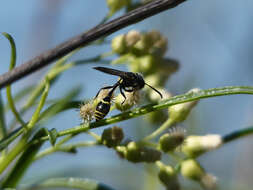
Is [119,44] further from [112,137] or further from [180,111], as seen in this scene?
[112,137]

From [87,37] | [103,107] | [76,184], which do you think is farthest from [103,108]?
[87,37]

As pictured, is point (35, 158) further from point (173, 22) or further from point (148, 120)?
point (173, 22)

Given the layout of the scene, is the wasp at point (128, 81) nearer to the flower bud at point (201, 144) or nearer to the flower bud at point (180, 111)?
the flower bud at point (180, 111)

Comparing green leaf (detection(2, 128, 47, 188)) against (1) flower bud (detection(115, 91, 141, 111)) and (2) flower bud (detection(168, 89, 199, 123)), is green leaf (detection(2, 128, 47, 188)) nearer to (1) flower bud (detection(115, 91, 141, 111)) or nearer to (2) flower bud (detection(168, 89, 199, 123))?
(1) flower bud (detection(115, 91, 141, 111))

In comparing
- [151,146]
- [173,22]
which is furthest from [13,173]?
[173,22]

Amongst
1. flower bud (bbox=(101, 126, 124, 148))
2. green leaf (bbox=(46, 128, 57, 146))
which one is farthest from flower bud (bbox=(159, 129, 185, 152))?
green leaf (bbox=(46, 128, 57, 146))

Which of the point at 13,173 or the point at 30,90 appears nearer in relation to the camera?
the point at 13,173
